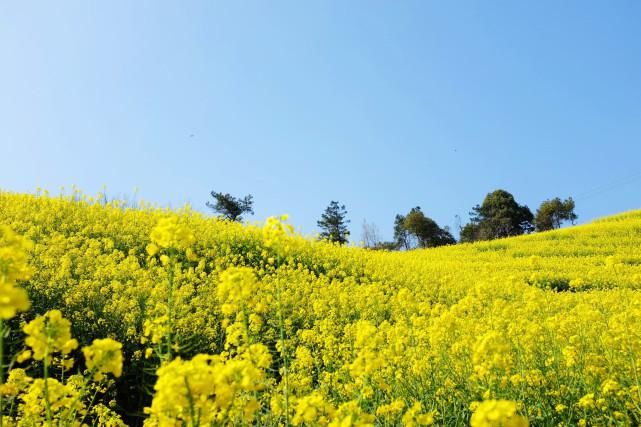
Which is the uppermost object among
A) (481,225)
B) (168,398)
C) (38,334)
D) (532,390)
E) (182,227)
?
(481,225)

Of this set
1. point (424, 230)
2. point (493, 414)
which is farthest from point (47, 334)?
point (424, 230)

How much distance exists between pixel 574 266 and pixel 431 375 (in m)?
11.3

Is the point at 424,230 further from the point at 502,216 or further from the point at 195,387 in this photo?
the point at 195,387

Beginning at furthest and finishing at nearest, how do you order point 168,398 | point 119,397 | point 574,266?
point 574,266, point 119,397, point 168,398

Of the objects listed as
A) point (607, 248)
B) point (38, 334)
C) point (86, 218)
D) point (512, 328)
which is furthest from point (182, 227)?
point (607, 248)

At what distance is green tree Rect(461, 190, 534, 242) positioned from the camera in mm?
48250

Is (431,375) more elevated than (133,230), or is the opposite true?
(133,230)

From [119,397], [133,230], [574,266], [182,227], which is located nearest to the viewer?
[182,227]

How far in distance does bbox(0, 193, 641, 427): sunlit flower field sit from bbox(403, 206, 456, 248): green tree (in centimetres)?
3408

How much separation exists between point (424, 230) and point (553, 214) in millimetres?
13953

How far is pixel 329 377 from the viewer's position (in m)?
4.66

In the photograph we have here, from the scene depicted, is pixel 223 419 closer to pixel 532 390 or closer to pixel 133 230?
pixel 532 390

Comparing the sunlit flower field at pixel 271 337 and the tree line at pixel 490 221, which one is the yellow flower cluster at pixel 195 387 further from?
the tree line at pixel 490 221

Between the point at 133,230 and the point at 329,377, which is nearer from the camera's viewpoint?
the point at 329,377
